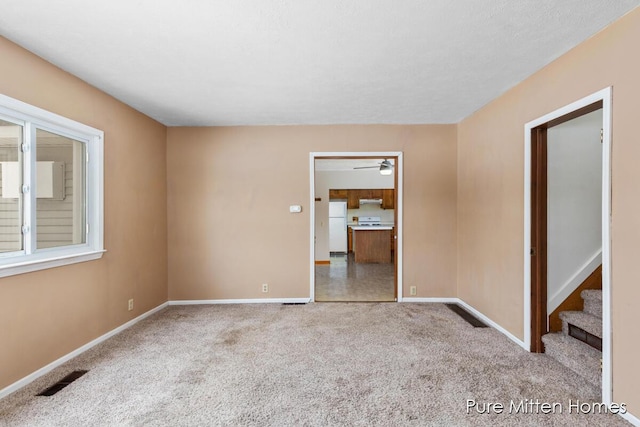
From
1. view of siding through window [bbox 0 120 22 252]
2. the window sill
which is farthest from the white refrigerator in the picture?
view of siding through window [bbox 0 120 22 252]

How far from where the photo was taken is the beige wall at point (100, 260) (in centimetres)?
232

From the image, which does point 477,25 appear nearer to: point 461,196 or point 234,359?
point 461,196

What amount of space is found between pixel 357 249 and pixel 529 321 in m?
5.38

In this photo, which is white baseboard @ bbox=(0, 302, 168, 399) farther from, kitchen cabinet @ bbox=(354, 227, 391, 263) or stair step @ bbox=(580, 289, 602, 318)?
kitchen cabinet @ bbox=(354, 227, 391, 263)

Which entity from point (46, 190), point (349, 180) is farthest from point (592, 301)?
point (349, 180)

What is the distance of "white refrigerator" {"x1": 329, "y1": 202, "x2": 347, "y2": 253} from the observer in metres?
9.59

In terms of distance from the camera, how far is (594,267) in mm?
2943

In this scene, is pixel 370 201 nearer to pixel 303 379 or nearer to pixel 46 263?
pixel 303 379

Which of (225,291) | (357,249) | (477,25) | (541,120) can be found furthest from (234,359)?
(357,249)

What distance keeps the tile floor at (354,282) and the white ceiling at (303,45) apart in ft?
9.08

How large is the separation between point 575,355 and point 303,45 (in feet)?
10.4

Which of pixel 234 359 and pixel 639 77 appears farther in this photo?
pixel 234 359

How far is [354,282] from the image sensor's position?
19.1 feet

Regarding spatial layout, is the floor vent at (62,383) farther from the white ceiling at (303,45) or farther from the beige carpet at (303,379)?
the white ceiling at (303,45)
